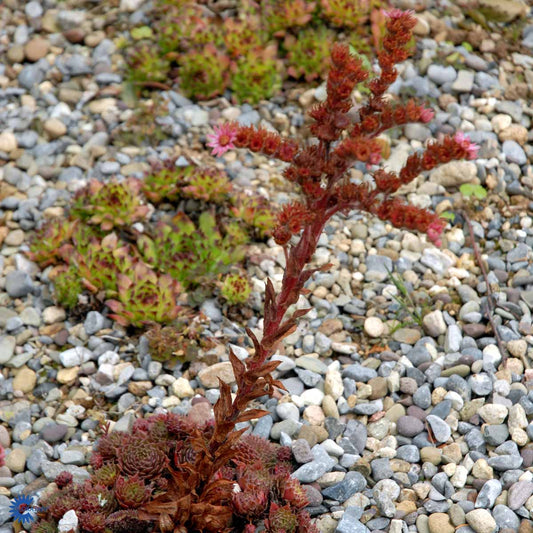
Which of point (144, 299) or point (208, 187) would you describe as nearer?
point (144, 299)

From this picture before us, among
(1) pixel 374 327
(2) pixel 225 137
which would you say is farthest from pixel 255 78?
(2) pixel 225 137

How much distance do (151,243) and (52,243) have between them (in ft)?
1.92

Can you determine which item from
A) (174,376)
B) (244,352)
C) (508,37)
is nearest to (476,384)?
(244,352)

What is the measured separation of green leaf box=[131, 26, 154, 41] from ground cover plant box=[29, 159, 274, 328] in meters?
1.53

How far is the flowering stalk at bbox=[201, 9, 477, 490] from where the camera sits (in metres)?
2.23

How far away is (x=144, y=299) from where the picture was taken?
12.9ft

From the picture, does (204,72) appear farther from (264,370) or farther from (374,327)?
(264,370)

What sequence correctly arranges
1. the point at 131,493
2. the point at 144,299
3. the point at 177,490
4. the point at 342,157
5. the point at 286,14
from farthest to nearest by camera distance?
the point at 286,14
the point at 144,299
the point at 131,493
the point at 177,490
the point at 342,157

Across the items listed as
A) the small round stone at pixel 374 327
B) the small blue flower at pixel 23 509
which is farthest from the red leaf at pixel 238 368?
the small round stone at pixel 374 327

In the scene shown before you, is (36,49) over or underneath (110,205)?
underneath

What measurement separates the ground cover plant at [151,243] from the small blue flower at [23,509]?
1.15m

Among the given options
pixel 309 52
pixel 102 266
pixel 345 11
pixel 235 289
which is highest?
pixel 345 11

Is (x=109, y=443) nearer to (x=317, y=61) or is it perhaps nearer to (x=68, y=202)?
(x=68, y=202)

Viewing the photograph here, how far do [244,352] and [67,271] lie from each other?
3.79 feet
